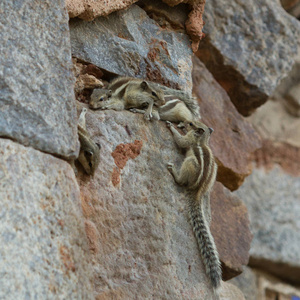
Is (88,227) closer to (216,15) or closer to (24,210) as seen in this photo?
(24,210)

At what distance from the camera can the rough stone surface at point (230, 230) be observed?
213 inches

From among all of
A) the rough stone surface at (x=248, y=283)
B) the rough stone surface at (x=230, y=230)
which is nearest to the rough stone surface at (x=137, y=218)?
the rough stone surface at (x=230, y=230)

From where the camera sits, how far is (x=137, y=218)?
13.0 ft

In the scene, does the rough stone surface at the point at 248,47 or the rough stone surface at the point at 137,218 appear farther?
the rough stone surface at the point at 248,47

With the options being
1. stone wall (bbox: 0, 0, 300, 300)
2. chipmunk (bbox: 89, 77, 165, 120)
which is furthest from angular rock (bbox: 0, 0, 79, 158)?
chipmunk (bbox: 89, 77, 165, 120)

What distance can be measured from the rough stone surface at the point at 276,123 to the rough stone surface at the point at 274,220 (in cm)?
52

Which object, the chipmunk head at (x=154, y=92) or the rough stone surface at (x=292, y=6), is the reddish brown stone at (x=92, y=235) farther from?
the rough stone surface at (x=292, y=6)

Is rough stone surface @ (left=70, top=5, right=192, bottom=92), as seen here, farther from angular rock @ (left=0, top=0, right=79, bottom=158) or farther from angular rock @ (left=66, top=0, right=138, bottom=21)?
angular rock @ (left=0, top=0, right=79, bottom=158)

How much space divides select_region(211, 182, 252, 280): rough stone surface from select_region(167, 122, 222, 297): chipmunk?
879 mm

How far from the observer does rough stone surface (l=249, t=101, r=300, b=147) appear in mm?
8211

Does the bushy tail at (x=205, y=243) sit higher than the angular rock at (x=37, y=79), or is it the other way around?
the angular rock at (x=37, y=79)

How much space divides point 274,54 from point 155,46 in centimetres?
253

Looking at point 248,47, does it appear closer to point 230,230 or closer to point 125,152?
point 230,230

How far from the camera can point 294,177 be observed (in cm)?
802
